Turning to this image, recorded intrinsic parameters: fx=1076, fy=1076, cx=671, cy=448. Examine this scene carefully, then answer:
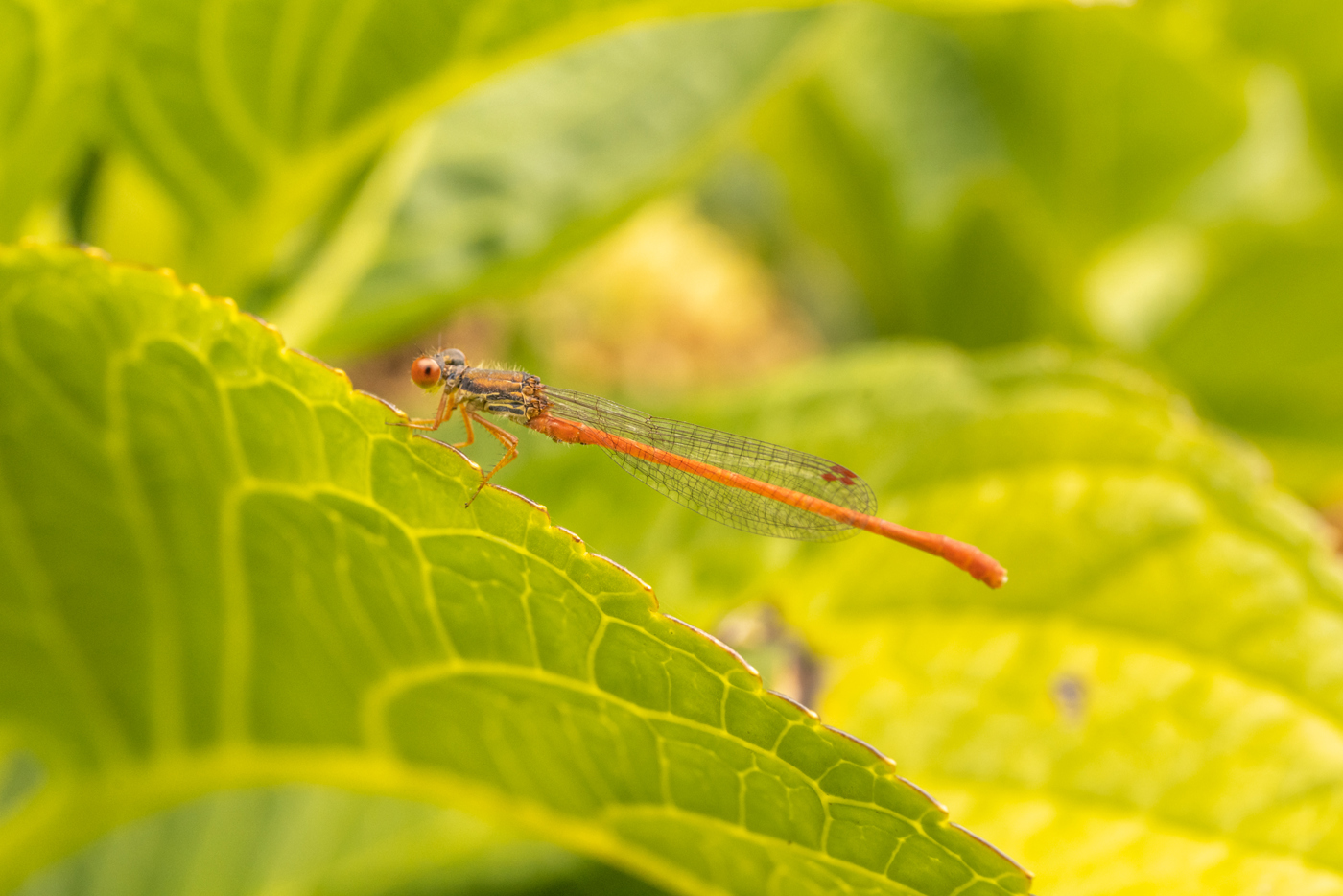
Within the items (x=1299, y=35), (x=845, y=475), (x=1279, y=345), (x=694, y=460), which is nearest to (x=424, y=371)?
(x=694, y=460)

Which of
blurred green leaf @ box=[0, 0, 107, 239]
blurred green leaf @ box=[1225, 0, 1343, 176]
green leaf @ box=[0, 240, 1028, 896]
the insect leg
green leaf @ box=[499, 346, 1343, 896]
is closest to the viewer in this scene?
green leaf @ box=[0, 240, 1028, 896]

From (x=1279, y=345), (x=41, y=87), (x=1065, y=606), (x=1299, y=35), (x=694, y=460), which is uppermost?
(x=1299, y=35)

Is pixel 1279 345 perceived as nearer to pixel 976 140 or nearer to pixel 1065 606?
pixel 976 140

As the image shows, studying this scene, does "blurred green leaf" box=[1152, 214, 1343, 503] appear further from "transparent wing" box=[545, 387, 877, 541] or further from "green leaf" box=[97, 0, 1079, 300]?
"green leaf" box=[97, 0, 1079, 300]

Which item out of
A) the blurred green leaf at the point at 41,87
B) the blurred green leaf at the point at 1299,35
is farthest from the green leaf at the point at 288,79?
Answer: the blurred green leaf at the point at 1299,35

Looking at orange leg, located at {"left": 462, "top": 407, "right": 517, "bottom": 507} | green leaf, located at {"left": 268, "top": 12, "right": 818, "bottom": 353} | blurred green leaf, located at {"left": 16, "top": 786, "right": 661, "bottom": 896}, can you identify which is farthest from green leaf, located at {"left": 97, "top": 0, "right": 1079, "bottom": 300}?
blurred green leaf, located at {"left": 16, "top": 786, "right": 661, "bottom": 896}

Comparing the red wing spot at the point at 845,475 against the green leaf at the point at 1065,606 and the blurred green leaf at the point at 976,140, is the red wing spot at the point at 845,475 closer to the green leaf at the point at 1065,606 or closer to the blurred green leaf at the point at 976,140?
the green leaf at the point at 1065,606
